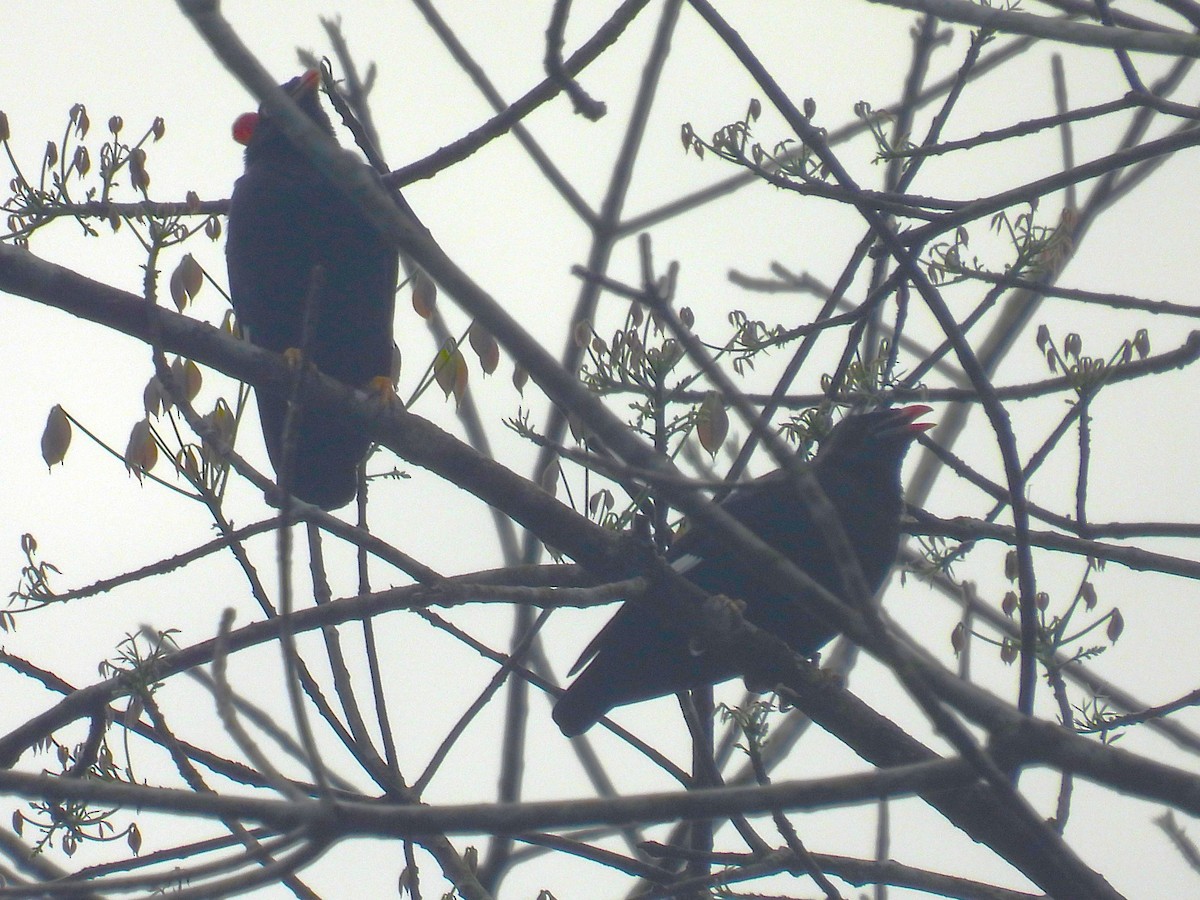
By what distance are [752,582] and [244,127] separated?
124 inches

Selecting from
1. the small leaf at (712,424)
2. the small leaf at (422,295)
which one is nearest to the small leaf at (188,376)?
the small leaf at (422,295)

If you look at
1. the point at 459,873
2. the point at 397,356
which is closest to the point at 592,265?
the point at 397,356

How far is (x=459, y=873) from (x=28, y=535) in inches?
59.5

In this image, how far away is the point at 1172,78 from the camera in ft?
15.5

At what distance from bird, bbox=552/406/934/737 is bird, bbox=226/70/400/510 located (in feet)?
4.18

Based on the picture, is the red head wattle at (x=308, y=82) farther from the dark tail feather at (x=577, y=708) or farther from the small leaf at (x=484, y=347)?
the dark tail feather at (x=577, y=708)

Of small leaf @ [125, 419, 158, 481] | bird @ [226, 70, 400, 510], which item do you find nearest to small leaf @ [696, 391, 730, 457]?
small leaf @ [125, 419, 158, 481]

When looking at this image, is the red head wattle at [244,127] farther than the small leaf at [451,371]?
Yes

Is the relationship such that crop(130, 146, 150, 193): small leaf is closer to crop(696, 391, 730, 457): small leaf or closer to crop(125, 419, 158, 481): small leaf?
crop(125, 419, 158, 481): small leaf

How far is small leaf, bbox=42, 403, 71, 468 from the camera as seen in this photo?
3.56 meters

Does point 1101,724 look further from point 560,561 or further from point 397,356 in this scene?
point 397,356

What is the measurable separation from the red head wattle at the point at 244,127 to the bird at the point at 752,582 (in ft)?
8.94

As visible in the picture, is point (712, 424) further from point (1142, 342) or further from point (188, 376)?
point (188, 376)

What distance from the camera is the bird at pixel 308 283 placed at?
4.97 m
